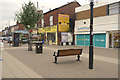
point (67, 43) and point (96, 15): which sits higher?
point (96, 15)

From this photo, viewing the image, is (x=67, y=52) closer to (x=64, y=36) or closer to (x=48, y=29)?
(x=64, y=36)

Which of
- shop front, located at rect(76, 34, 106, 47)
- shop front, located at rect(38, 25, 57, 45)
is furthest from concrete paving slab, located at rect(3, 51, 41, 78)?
shop front, located at rect(38, 25, 57, 45)

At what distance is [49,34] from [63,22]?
5.73 m

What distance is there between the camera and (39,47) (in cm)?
1234

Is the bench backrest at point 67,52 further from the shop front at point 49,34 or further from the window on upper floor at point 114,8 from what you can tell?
the shop front at point 49,34

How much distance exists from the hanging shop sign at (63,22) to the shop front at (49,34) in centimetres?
144

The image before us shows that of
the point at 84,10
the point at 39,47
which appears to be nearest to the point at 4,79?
the point at 39,47

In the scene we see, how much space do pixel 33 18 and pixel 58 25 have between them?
11013 mm

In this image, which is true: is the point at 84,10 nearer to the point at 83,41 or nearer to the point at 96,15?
the point at 96,15

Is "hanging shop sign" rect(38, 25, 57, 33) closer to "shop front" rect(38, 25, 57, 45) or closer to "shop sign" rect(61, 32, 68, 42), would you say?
"shop front" rect(38, 25, 57, 45)

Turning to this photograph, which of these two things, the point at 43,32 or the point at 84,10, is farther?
the point at 43,32

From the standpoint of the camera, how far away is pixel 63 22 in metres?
25.5

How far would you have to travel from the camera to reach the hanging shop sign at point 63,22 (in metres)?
25.0

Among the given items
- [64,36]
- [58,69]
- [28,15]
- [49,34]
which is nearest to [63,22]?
[64,36]
